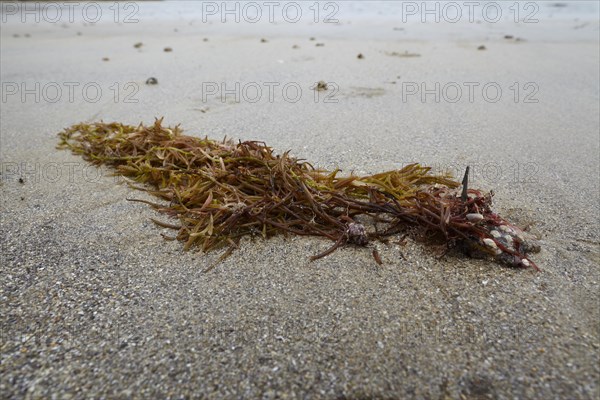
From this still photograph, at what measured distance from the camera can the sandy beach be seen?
96 cm

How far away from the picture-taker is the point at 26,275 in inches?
49.9

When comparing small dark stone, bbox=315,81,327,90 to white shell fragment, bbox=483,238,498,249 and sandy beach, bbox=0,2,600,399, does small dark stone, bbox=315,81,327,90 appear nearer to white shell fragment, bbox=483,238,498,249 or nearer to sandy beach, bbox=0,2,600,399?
sandy beach, bbox=0,2,600,399

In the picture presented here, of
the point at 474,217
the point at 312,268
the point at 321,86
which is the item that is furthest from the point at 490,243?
the point at 321,86

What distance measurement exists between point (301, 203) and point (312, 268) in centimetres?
29

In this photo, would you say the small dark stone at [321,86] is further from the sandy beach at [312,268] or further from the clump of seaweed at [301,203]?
the clump of seaweed at [301,203]

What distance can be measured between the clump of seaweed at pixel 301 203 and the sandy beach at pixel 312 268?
6 cm

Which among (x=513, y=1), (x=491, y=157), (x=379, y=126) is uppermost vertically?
(x=513, y=1)

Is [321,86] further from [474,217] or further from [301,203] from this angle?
[474,217]

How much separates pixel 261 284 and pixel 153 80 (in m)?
2.56

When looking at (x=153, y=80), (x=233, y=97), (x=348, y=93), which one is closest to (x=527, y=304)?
(x=348, y=93)

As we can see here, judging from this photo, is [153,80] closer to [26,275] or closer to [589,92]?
[26,275]

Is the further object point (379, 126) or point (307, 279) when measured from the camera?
point (379, 126)

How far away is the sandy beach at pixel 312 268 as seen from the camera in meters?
0.96

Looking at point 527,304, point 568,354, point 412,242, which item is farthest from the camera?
point 412,242
